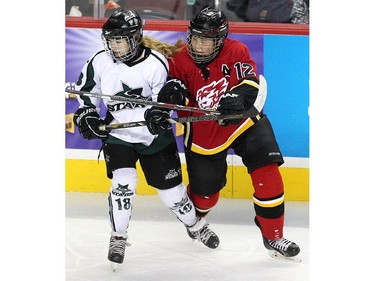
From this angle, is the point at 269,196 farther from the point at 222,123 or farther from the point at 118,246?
the point at 118,246

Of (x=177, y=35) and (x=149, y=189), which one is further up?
(x=177, y=35)

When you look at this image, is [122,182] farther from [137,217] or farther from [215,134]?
[137,217]

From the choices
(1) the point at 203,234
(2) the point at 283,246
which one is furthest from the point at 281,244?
(1) the point at 203,234

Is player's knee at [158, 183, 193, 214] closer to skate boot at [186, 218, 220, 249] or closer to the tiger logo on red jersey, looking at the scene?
skate boot at [186, 218, 220, 249]

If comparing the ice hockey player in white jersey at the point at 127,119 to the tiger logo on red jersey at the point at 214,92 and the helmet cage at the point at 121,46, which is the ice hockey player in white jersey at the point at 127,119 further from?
the tiger logo on red jersey at the point at 214,92

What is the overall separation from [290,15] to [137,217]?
1130 mm

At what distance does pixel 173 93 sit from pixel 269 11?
1.24 metres

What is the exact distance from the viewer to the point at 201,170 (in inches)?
115

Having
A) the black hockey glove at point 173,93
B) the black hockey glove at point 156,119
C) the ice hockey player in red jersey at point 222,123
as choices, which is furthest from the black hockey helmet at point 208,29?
the black hockey glove at point 156,119

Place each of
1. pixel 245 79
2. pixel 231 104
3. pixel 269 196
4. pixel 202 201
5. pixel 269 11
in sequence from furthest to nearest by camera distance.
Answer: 1. pixel 269 11
2. pixel 202 201
3. pixel 269 196
4. pixel 245 79
5. pixel 231 104

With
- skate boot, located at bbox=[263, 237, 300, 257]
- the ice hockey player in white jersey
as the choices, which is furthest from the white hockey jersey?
skate boot, located at bbox=[263, 237, 300, 257]

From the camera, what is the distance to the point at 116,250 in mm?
2746
